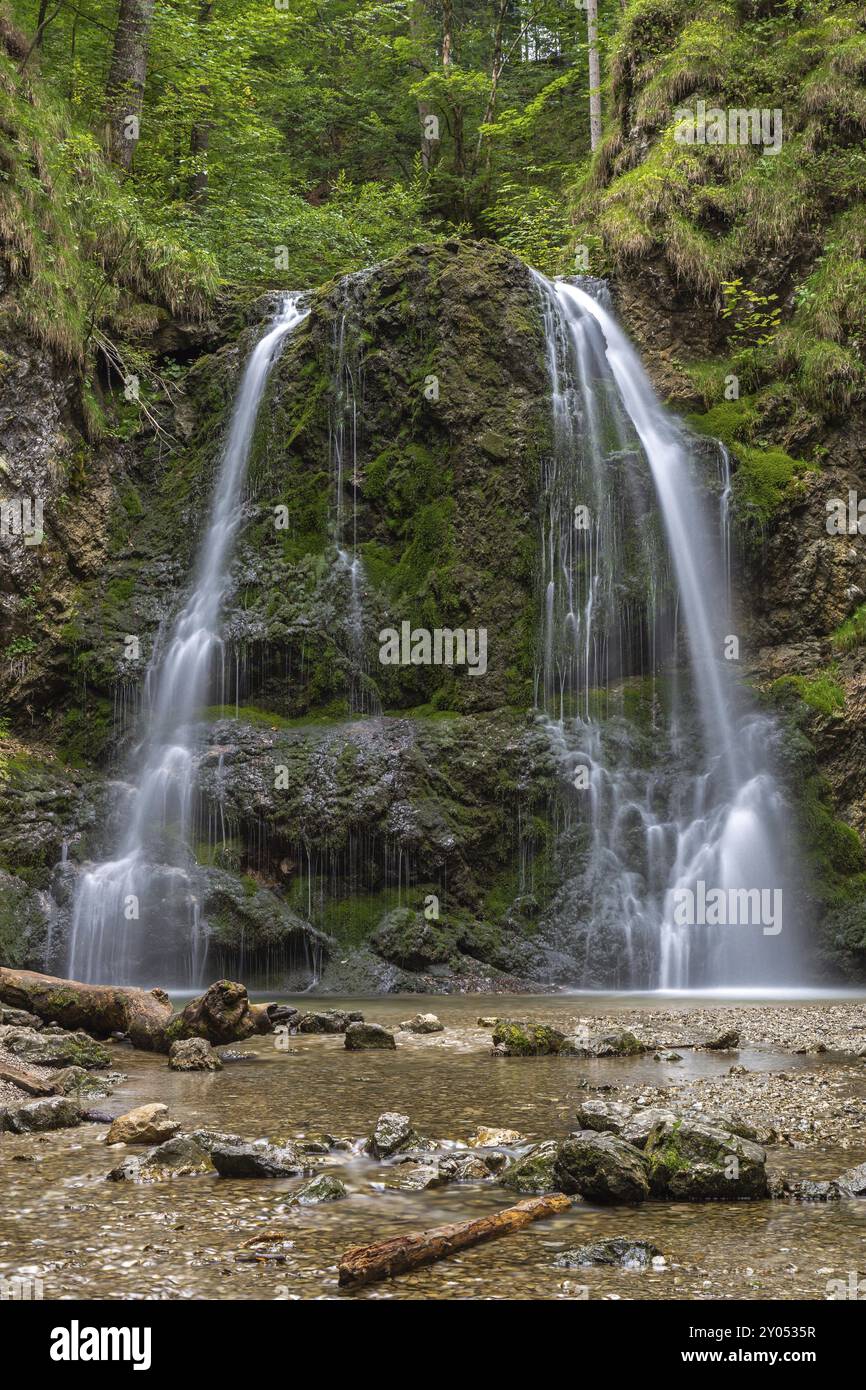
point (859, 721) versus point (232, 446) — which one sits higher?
point (232, 446)

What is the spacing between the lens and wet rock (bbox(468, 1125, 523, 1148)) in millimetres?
5016

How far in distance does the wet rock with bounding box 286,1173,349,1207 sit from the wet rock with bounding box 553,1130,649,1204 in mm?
861

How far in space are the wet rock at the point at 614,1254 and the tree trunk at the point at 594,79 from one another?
23780 mm

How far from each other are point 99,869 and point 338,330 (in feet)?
29.5

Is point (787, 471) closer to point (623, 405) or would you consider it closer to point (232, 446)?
point (623, 405)

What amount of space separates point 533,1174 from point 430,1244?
1.01 meters

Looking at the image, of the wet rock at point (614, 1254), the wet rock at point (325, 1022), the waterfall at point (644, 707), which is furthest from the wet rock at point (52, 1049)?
the waterfall at point (644, 707)

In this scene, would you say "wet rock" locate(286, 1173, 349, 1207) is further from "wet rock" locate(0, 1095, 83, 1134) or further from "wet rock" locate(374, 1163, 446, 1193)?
"wet rock" locate(0, 1095, 83, 1134)

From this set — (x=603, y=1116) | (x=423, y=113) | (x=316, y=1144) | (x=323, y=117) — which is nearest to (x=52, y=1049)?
(x=316, y=1144)

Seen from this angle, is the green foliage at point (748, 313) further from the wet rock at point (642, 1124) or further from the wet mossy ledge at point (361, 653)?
the wet rock at point (642, 1124)

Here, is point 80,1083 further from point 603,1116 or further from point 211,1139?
point 603,1116

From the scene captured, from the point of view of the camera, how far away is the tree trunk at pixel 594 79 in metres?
24.1
